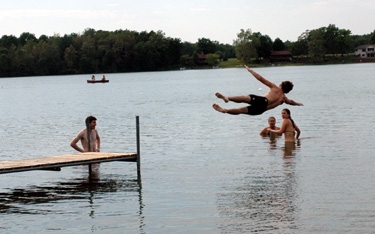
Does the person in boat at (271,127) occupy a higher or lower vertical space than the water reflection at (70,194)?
higher

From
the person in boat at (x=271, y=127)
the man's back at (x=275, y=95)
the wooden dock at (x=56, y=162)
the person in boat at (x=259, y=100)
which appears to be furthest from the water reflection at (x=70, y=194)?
the person in boat at (x=271, y=127)

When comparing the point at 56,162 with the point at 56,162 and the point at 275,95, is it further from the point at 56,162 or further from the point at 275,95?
the point at 275,95

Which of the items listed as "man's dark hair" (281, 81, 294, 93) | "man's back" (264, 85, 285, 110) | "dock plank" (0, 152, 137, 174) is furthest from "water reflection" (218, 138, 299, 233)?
"dock plank" (0, 152, 137, 174)

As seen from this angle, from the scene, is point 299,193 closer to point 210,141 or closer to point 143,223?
point 143,223

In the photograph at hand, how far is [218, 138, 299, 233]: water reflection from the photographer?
17.0 m

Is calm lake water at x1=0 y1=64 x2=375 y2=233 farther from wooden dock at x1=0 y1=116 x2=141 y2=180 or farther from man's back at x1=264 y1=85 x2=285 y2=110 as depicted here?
man's back at x1=264 y1=85 x2=285 y2=110

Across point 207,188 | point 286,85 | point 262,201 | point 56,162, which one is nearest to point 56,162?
point 56,162

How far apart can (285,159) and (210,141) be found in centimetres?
813

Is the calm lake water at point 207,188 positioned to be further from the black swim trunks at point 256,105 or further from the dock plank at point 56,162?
the black swim trunks at point 256,105

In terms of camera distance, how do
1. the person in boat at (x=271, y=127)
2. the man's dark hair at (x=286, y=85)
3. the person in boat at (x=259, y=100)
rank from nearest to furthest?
the person in boat at (x=259, y=100), the man's dark hair at (x=286, y=85), the person in boat at (x=271, y=127)

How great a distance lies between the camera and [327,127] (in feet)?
132

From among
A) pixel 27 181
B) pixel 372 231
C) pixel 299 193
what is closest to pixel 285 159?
pixel 299 193

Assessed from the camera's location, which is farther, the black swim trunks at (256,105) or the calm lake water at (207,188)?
the black swim trunks at (256,105)

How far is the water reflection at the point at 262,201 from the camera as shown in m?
17.0
